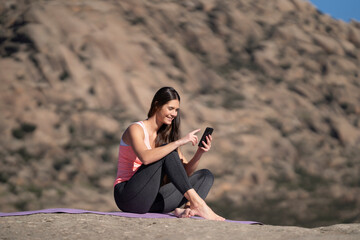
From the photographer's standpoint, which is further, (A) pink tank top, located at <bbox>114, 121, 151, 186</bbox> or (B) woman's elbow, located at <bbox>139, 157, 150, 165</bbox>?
(A) pink tank top, located at <bbox>114, 121, 151, 186</bbox>

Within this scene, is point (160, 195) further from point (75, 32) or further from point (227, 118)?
point (75, 32)

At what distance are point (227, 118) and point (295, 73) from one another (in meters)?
1.75

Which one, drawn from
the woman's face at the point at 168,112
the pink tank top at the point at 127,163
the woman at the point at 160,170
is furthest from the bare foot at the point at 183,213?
the woman's face at the point at 168,112

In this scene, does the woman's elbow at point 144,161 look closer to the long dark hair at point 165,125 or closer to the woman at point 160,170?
the woman at point 160,170

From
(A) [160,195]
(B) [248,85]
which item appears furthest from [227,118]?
(A) [160,195]

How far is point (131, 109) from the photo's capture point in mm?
8133

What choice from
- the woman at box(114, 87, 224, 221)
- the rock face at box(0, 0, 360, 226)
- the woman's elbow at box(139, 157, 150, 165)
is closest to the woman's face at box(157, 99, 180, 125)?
the woman at box(114, 87, 224, 221)

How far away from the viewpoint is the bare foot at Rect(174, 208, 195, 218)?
109 inches

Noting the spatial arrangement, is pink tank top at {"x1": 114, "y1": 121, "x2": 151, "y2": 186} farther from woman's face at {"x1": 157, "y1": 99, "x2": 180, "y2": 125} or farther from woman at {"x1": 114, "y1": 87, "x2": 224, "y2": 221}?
woman's face at {"x1": 157, "y1": 99, "x2": 180, "y2": 125}

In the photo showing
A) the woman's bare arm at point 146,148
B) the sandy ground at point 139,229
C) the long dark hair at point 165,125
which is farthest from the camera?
the long dark hair at point 165,125

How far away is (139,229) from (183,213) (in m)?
0.34

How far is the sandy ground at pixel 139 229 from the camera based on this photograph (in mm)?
2420

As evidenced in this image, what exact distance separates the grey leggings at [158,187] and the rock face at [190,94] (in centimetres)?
463

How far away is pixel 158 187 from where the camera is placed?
9.07ft
